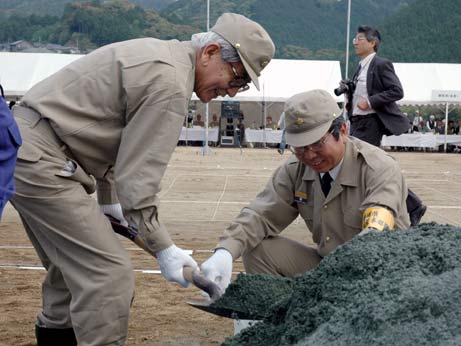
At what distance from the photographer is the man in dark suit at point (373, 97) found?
6.43 m

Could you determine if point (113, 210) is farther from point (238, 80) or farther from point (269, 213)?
point (238, 80)

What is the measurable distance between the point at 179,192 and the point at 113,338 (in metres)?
8.64

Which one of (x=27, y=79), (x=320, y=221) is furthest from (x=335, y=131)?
(x=27, y=79)

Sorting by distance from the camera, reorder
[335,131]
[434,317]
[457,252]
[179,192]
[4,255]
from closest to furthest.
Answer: [434,317]
[457,252]
[335,131]
[4,255]
[179,192]

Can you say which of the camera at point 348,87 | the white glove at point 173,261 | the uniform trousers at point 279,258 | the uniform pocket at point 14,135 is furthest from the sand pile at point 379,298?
the camera at point 348,87

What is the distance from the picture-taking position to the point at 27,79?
→ 2770cm

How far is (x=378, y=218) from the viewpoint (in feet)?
11.5

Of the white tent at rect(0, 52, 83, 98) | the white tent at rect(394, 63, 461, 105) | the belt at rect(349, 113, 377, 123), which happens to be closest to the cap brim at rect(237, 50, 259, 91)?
the belt at rect(349, 113, 377, 123)

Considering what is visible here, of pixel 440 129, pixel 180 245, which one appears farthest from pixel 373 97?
pixel 440 129

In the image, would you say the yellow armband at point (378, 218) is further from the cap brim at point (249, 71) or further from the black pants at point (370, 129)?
the black pants at point (370, 129)

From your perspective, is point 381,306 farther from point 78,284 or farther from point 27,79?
point 27,79

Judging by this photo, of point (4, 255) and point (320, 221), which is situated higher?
point (320, 221)

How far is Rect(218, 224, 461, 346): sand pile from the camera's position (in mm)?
2107

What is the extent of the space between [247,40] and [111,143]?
0.72 m
